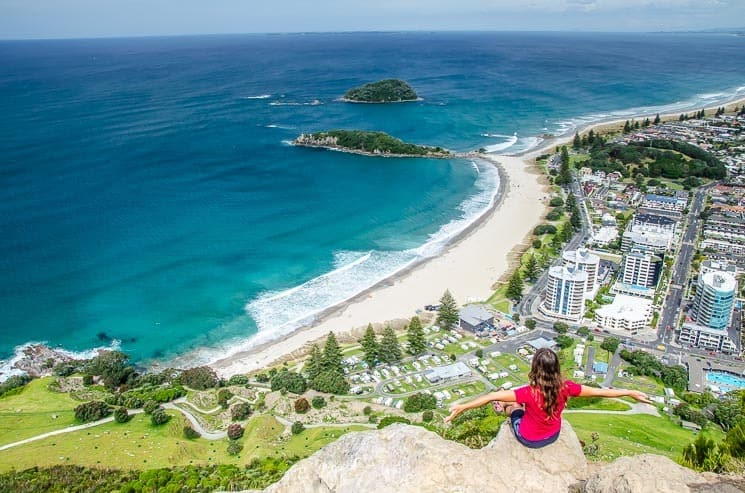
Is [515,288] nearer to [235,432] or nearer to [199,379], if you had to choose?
[235,432]

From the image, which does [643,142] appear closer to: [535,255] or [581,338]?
[535,255]

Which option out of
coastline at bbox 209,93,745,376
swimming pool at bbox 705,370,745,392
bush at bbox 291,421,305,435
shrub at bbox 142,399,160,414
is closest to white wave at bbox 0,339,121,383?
coastline at bbox 209,93,745,376

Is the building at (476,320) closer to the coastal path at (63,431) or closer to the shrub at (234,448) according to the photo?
the shrub at (234,448)

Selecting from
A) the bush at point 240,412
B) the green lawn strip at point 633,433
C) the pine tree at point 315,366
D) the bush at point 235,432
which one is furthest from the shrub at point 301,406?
the green lawn strip at point 633,433

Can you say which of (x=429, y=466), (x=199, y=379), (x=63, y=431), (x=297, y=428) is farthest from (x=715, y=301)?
(x=63, y=431)

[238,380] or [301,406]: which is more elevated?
[301,406]

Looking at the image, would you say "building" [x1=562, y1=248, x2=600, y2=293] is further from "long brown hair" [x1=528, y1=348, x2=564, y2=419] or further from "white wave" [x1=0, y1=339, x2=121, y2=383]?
"long brown hair" [x1=528, y1=348, x2=564, y2=419]

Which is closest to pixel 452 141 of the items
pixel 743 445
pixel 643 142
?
pixel 643 142
